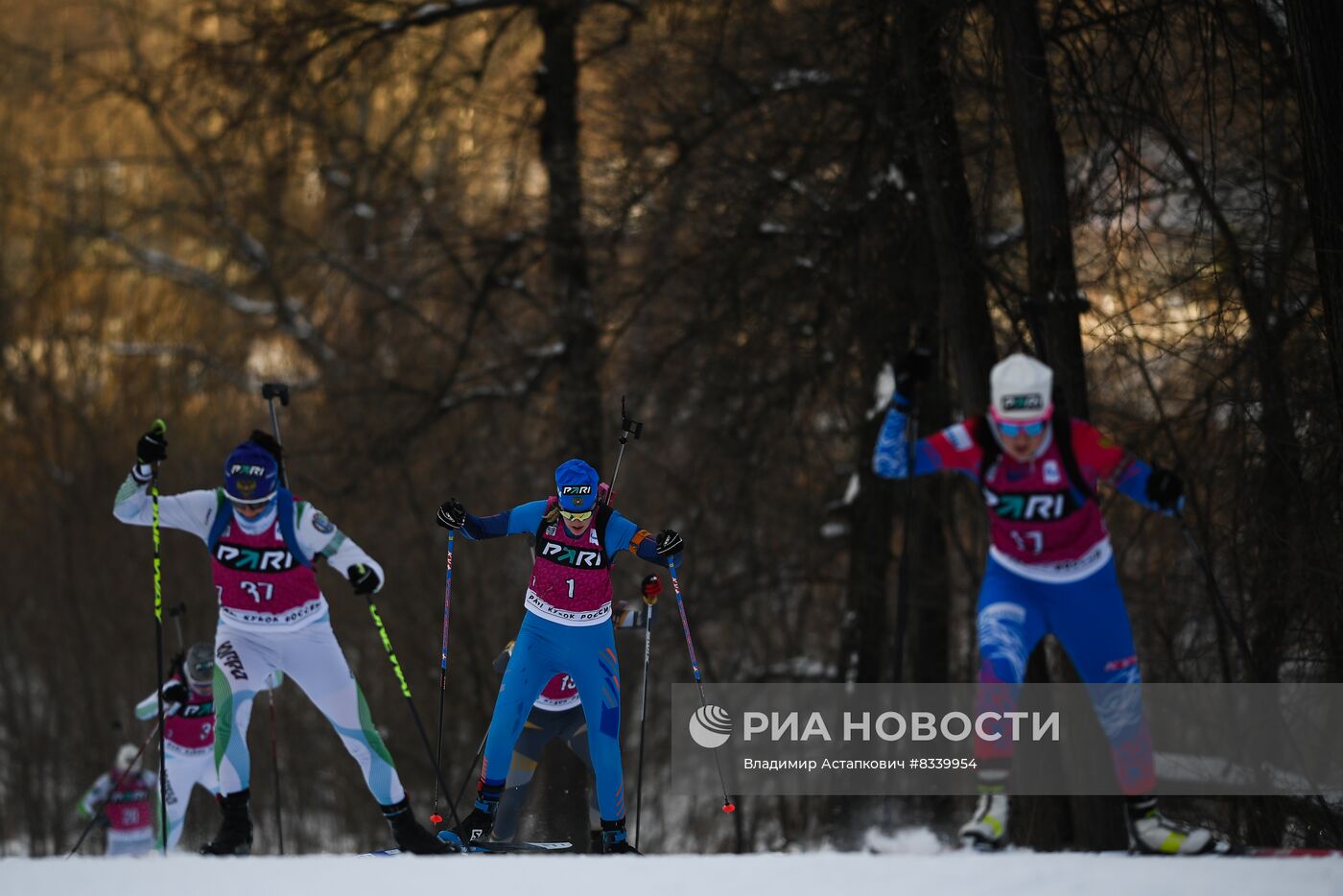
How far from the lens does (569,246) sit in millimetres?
14789

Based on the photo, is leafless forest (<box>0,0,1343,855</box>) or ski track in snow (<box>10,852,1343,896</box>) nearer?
ski track in snow (<box>10,852,1343,896</box>)

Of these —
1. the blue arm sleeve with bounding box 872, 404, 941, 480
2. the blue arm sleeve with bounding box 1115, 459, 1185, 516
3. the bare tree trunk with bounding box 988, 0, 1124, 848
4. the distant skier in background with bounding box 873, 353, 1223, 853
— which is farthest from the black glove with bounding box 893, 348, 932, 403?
the bare tree trunk with bounding box 988, 0, 1124, 848

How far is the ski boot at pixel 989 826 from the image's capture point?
6.06m

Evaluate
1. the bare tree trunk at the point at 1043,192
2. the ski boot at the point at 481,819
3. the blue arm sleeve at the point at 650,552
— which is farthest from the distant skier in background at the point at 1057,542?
the ski boot at the point at 481,819

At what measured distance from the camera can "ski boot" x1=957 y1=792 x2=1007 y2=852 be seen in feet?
19.9

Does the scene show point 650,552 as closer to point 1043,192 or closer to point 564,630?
point 564,630

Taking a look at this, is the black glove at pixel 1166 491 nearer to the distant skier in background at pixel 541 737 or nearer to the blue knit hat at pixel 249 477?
the distant skier in background at pixel 541 737

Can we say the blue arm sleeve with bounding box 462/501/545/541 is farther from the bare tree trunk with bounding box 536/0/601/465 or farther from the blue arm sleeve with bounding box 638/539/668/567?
the bare tree trunk with bounding box 536/0/601/465

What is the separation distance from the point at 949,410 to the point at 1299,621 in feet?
13.9

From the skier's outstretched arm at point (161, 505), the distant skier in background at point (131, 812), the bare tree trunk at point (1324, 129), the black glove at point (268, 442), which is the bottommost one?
the distant skier in background at point (131, 812)

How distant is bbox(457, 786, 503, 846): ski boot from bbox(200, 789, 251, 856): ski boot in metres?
1.15

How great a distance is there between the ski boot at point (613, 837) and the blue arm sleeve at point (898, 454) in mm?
2303

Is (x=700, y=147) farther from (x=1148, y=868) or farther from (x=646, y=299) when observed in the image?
(x=1148, y=868)

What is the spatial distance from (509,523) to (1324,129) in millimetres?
4516
